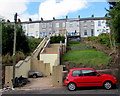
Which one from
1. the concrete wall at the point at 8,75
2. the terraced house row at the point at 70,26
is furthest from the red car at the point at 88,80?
the terraced house row at the point at 70,26

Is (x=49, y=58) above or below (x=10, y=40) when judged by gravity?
below

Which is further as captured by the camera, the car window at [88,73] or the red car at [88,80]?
the car window at [88,73]

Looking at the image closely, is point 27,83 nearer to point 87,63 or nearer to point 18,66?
point 18,66

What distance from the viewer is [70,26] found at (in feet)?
162

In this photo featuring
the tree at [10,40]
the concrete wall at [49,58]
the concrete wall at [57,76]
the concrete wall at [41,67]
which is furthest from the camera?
the concrete wall at [49,58]

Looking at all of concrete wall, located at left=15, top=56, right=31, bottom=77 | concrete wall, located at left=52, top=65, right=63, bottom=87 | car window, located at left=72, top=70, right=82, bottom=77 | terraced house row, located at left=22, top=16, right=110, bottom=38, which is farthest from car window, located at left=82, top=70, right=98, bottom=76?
terraced house row, located at left=22, top=16, right=110, bottom=38

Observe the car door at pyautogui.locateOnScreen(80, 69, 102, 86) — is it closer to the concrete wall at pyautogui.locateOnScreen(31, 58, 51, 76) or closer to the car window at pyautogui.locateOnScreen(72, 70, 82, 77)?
the car window at pyautogui.locateOnScreen(72, 70, 82, 77)

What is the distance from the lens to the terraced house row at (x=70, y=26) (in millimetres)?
47844

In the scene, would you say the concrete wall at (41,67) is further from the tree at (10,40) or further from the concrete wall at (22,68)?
the tree at (10,40)

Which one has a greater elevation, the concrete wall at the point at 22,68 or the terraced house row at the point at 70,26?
the terraced house row at the point at 70,26

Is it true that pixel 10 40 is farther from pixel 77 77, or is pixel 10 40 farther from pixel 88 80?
pixel 88 80

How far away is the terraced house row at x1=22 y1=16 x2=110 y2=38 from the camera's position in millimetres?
47844

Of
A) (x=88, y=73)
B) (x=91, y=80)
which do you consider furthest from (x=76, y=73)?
(x=91, y=80)

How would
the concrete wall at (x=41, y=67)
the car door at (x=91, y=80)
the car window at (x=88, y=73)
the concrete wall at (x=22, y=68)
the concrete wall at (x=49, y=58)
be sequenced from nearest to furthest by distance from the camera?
the car door at (x=91, y=80), the car window at (x=88, y=73), the concrete wall at (x=22, y=68), the concrete wall at (x=41, y=67), the concrete wall at (x=49, y=58)
